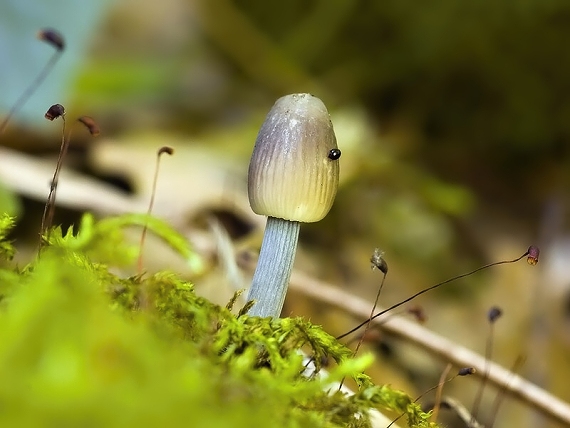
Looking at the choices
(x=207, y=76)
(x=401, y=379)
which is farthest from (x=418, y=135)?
(x=401, y=379)

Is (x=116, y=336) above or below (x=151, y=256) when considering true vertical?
below

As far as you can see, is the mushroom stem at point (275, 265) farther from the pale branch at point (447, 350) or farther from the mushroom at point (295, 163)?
the pale branch at point (447, 350)

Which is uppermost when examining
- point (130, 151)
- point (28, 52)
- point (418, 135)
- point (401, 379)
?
point (418, 135)

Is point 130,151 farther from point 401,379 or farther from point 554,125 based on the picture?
point 554,125

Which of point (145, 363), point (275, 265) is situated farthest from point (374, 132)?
point (145, 363)

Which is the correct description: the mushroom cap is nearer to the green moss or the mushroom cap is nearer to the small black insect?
the small black insect

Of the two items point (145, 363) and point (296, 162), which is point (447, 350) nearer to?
point (296, 162)

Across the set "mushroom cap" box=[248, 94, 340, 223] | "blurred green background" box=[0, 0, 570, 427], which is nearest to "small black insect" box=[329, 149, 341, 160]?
"mushroom cap" box=[248, 94, 340, 223]
